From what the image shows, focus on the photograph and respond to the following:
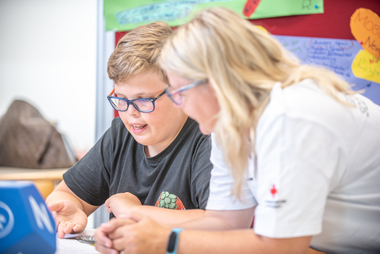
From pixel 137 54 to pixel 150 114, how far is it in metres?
0.19

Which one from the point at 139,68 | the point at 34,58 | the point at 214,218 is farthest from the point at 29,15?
the point at 214,218

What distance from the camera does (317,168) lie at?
0.54m

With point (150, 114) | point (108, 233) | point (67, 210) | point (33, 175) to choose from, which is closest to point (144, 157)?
point (150, 114)

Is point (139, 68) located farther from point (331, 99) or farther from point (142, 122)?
point (331, 99)

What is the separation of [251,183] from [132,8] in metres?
1.43

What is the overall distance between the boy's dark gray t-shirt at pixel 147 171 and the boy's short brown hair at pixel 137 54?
236 millimetres

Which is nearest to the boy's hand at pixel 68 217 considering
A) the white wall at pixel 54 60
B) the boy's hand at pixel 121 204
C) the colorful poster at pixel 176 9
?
the boy's hand at pixel 121 204

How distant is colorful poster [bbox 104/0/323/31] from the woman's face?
92cm

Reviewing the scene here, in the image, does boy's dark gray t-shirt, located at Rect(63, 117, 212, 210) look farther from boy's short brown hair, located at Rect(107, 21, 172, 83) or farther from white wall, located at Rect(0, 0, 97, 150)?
white wall, located at Rect(0, 0, 97, 150)

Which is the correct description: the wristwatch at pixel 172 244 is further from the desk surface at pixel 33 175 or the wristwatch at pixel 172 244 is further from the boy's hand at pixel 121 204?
the desk surface at pixel 33 175

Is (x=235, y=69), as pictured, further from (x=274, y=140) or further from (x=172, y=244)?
(x=172, y=244)

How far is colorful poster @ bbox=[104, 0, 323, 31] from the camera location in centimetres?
155

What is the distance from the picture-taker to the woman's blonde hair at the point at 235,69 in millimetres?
599

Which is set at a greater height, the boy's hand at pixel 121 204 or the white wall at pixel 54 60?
the white wall at pixel 54 60
